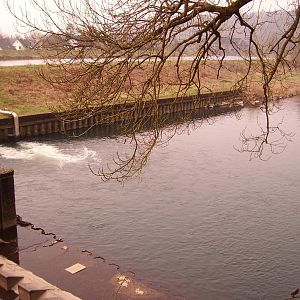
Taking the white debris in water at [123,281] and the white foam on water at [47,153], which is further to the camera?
the white foam on water at [47,153]

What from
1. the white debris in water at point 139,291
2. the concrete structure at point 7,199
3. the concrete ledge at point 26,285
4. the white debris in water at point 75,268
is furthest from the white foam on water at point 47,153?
the white debris in water at point 139,291

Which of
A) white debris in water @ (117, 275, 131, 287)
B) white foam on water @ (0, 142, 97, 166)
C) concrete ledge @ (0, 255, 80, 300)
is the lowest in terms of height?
white debris in water @ (117, 275, 131, 287)

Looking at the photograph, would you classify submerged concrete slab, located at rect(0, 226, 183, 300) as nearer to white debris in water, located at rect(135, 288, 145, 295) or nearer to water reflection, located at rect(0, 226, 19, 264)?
white debris in water, located at rect(135, 288, 145, 295)

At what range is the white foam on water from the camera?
2555 centimetres

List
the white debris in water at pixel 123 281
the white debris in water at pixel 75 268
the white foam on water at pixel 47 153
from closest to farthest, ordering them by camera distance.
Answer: the white debris in water at pixel 123 281 < the white debris in water at pixel 75 268 < the white foam on water at pixel 47 153

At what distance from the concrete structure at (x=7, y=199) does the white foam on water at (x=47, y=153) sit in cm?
1028

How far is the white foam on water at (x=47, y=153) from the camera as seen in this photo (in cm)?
2555

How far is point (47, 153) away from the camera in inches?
1062

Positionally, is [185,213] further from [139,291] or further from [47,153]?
[47,153]

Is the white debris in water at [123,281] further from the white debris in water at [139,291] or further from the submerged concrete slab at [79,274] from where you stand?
the white debris in water at [139,291]

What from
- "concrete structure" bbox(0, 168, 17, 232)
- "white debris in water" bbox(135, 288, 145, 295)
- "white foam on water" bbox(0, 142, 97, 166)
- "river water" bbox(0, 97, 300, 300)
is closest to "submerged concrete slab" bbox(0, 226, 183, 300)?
"white debris in water" bbox(135, 288, 145, 295)

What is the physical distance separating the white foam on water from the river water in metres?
0.06

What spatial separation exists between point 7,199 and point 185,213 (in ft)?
22.2

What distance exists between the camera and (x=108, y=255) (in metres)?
14.1
